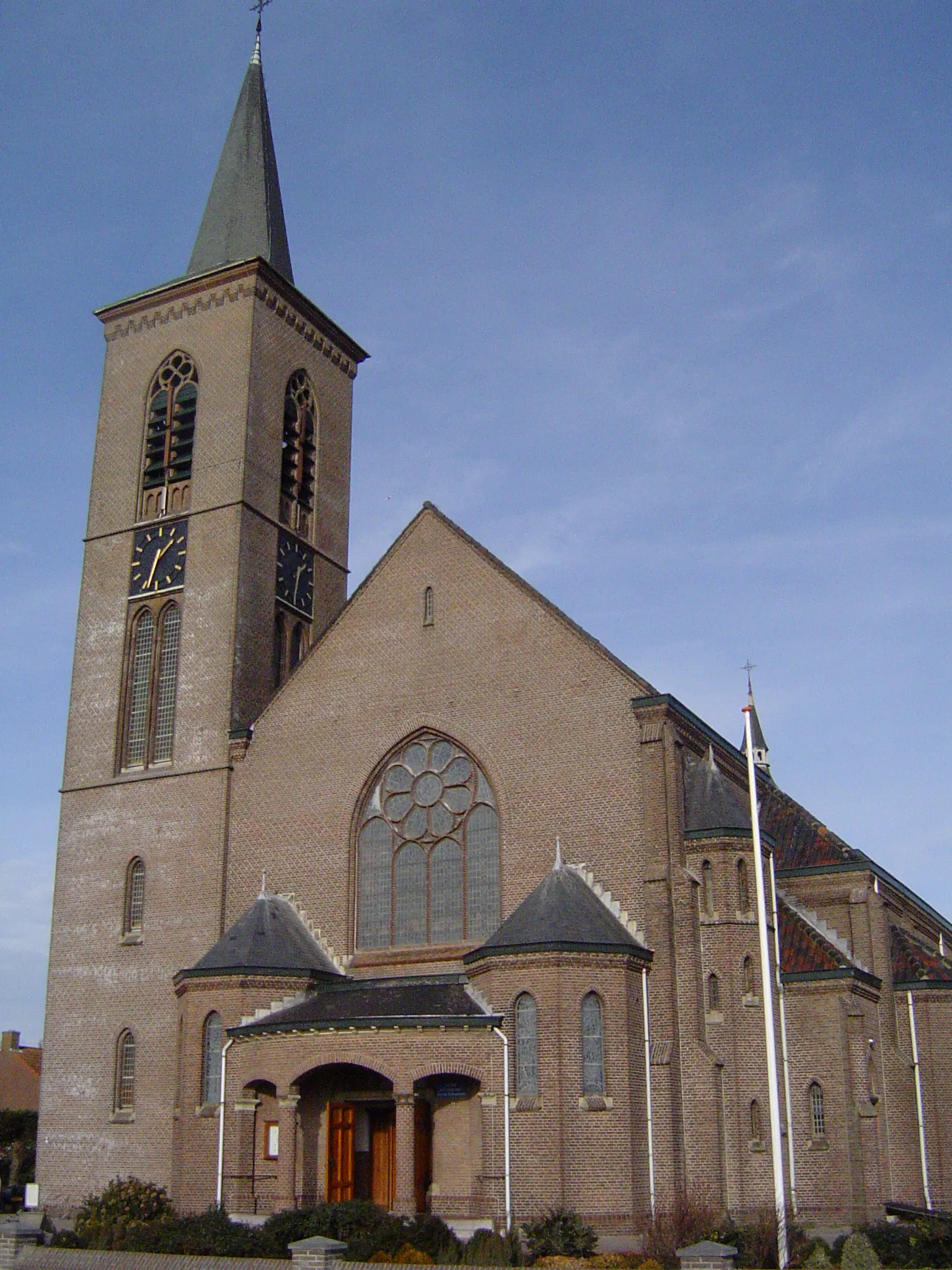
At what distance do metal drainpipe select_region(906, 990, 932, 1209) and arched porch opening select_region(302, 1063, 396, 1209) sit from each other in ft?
40.9

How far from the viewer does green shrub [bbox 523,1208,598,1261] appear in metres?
22.0

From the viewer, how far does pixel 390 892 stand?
3020 centimetres

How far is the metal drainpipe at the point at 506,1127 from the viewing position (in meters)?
24.2

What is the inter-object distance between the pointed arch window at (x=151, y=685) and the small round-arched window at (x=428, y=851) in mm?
6574

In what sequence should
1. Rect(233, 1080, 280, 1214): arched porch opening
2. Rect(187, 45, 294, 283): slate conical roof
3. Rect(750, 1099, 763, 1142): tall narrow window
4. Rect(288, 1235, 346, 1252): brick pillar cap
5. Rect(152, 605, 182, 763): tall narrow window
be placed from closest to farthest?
Rect(288, 1235, 346, 1252): brick pillar cap < Rect(750, 1099, 763, 1142): tall narrow window < Rect(233, 1080, 280, 1214): arched porch opening < Rect(152, 605, 182, 763): tall narrow window < Rect(187, 45, 294, 283): slate conical roof

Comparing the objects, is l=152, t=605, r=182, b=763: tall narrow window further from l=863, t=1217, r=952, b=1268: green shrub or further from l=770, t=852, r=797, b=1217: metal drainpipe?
l=863, t=1217, r=952, b=1268: green shrub

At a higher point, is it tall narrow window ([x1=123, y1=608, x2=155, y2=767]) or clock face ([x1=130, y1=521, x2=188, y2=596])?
clock face ([x1=130, y1=521, x2=188, y2=596])

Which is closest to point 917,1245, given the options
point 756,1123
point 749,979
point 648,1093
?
point 756,1123

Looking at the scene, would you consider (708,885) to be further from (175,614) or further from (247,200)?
(247,200)

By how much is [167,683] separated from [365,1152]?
13.1 m

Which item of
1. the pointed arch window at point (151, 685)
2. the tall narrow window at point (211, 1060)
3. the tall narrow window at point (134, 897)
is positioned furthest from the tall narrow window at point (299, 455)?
the tall narrow window at point (211, 1060)

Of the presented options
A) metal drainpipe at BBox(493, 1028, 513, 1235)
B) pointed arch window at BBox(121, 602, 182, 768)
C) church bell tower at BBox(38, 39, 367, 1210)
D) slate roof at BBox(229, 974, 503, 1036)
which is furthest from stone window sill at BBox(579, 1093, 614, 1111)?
pointed arch window at BBox(121, 602, 182, 768)

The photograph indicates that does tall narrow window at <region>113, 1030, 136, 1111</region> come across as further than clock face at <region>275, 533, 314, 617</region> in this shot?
No

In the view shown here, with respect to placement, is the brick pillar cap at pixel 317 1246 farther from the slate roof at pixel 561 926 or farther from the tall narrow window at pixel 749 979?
the tall narrow window at pixel 749 979
